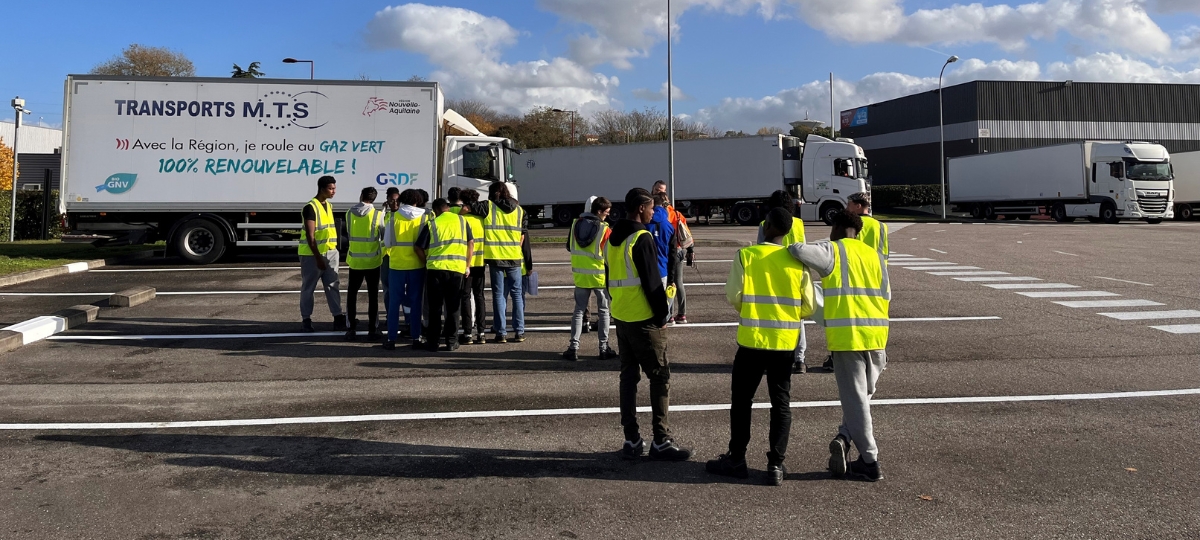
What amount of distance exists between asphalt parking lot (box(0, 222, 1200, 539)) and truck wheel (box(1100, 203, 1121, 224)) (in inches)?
1076

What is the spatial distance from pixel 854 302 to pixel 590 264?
12.3 ft

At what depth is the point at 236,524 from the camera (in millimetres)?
4102

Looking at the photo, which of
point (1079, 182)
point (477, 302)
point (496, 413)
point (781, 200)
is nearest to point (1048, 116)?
point (1079, 182)

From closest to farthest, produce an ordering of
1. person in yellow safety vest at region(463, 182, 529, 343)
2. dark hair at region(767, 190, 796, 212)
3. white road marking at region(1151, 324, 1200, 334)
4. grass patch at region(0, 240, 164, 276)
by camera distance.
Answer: dark hair at region(767, 190, 796, 212) < person in yellow safety vest at region(463, 182, 529, 343) < white road marking at region(1151, 324, 1200, 334) < grass patch at region(0, 240, 164, 276)

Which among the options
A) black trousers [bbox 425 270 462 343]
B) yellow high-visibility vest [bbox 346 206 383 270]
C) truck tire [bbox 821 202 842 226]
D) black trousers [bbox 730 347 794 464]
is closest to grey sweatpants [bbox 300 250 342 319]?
yellow high-visibility vest [bbox 346 206 383 270]

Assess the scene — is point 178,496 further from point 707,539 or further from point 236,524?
point 707,539

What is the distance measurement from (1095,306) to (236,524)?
36.4 feet

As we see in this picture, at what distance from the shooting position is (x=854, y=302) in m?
4.67

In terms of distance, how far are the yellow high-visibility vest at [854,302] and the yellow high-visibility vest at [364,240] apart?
5772 mm

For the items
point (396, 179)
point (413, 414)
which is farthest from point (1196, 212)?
point (413, 414)

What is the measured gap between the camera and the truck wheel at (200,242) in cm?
1688

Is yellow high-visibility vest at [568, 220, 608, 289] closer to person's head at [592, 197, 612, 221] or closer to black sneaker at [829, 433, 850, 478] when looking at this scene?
person's head at [592, 197, 612, 221]

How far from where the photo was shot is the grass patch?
1555 cm

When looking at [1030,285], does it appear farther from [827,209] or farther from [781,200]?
[827,209]
